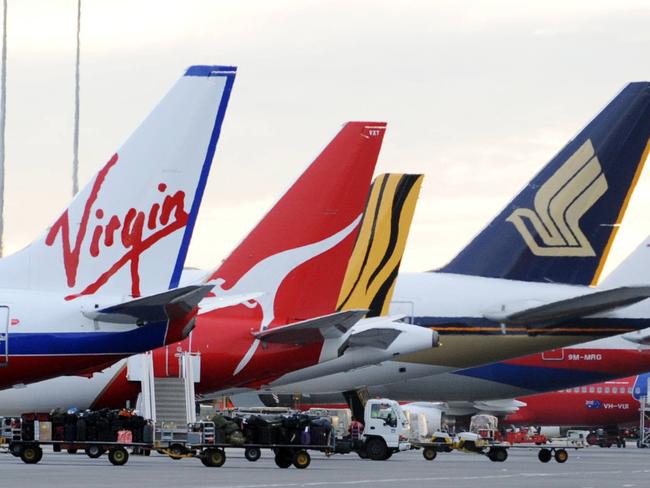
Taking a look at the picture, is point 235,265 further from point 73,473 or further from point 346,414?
point 346,414

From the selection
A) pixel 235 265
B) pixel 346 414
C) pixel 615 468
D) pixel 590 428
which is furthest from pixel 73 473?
pixel 590 428

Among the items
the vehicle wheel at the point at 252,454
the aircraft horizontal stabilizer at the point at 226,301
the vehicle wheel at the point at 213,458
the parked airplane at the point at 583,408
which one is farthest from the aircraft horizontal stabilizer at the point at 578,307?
the parked airplane at the point at 583,408

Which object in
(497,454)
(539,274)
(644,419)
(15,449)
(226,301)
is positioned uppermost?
(539,274)

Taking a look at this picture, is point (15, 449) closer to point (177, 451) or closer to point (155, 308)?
point (177, 451)

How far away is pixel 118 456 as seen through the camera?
128ft

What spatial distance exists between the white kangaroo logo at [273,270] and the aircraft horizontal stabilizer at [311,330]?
0.82 meters

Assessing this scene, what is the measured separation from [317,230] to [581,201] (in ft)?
41.1

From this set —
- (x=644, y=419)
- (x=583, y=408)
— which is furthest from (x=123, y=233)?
(x=583, y=408)

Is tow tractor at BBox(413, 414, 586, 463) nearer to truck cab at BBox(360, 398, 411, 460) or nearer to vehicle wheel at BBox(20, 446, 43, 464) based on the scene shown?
truck cab at BBox(360, 398, 411, 460)

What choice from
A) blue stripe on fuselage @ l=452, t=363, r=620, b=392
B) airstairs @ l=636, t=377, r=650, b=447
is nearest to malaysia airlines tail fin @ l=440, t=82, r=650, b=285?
blue stripe on fuselage @ l=452, t=363, r=620, b=392

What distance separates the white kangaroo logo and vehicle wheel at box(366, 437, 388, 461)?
26.7 feet

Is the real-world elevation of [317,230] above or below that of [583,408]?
above

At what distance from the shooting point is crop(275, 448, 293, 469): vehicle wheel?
134 ft

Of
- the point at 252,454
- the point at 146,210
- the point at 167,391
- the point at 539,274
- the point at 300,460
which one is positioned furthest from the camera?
the point at 539,274
